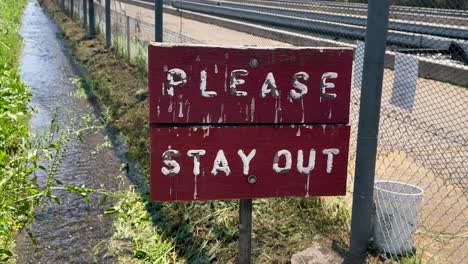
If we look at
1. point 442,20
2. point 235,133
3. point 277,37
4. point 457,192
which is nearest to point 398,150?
point 457,192

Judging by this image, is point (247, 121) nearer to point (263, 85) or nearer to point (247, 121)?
point (247, 121)

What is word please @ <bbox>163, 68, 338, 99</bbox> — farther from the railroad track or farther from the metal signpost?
the railroad track

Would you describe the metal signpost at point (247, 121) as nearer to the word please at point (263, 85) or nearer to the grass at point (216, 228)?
the word please at point (263, 85)

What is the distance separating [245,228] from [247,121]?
737 millimetres

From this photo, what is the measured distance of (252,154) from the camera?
3070mm

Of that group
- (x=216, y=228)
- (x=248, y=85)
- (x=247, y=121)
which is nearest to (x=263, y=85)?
(x=248, y=85)

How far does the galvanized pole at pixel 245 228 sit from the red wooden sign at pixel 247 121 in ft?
0.85

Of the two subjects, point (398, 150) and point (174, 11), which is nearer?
point (398, 150)

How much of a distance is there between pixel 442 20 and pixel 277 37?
712cm

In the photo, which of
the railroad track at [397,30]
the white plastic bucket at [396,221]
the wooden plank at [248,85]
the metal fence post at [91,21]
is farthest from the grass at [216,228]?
the metal fence post at [91,21]

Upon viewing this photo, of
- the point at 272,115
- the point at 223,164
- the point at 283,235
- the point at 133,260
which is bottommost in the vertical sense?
the point at 133,260

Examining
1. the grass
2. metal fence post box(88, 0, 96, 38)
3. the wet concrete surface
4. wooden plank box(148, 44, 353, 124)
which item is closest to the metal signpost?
wooden plank box(148, 44, 353, 124)

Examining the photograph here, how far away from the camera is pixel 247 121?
305 cm

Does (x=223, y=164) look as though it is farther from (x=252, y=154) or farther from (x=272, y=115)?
(x=272, y=115)
